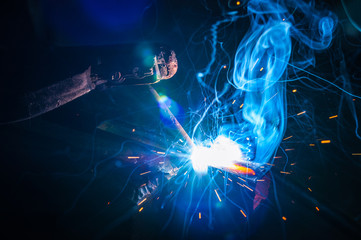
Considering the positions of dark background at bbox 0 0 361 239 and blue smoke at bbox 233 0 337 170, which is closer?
dark background at bbox 0 0 361 239

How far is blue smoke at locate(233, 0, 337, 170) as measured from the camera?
281cm

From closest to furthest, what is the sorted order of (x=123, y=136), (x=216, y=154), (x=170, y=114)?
(x=123, y=136) → (x=170, y=114) → (x=216, y=154)

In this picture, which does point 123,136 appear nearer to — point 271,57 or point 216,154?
point 216,154

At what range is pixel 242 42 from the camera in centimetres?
291

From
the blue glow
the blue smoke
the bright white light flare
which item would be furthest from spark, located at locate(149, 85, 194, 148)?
the blue smoke

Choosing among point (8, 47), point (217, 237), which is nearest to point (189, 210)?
point (217, 237)

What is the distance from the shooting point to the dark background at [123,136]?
1.71 metres

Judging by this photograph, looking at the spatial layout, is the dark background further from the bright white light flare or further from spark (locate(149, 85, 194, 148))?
the bright white light flare

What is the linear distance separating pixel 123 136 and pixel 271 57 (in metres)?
3.68

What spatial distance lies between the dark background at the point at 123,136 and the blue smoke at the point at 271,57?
0.28m

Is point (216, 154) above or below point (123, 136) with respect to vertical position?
below

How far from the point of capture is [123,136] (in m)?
2.96

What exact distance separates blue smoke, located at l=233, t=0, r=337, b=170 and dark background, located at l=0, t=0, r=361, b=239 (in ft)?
0.92

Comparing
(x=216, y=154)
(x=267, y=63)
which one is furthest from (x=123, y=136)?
(x=267, y=63)
